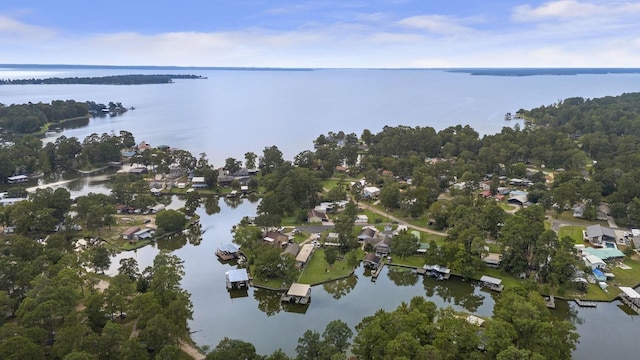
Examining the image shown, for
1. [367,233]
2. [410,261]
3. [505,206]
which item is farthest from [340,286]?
[505,206]

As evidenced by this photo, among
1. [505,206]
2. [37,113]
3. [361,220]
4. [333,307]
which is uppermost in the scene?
[37,113]

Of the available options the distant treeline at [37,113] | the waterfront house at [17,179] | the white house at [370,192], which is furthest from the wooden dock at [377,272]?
the distant treeline at [37,113]

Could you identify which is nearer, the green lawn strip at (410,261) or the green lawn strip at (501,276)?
the green lawn strip at (501,276)

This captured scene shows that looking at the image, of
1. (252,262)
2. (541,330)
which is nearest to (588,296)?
(541,330)

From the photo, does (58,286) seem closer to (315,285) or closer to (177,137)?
(315,285)

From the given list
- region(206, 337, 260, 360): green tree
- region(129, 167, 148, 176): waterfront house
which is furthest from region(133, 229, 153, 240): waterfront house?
region(129, 167, 148, 176): waterfront house

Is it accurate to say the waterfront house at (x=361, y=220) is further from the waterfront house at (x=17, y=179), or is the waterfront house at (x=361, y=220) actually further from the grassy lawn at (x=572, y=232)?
the waterfront house at (x=17, y=179)

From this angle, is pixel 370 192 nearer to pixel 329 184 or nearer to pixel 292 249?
pixel 329 184
